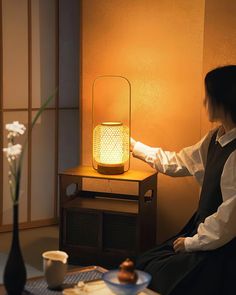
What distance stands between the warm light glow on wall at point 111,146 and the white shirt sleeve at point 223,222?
37.8 inches

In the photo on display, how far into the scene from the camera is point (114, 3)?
13.4 ft

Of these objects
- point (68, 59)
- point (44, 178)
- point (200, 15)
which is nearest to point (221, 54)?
point (200, 15)

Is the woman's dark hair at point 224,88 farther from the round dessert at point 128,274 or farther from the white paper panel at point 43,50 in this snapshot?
the white paper panel at point 43,50

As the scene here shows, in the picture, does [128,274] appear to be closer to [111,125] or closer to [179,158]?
[179,158]

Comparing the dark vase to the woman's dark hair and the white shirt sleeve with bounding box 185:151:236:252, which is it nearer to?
the white shirt sleeve with bounding box 185:151:236:252

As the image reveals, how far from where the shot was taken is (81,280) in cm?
260

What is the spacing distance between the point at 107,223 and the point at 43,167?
1.15 meters

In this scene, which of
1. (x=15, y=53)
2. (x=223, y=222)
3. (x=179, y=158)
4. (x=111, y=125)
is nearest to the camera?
(x=223, y=222)

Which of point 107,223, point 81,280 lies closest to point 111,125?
point 107,223

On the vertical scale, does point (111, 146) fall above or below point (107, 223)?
above

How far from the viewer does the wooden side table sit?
3.69 m

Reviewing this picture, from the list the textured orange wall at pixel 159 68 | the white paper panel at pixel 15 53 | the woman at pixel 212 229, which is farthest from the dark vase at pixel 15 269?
the white paper panel at pixel 15 53

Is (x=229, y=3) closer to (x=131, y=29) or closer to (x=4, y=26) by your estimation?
(x=131, y=29)

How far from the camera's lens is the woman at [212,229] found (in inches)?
111
